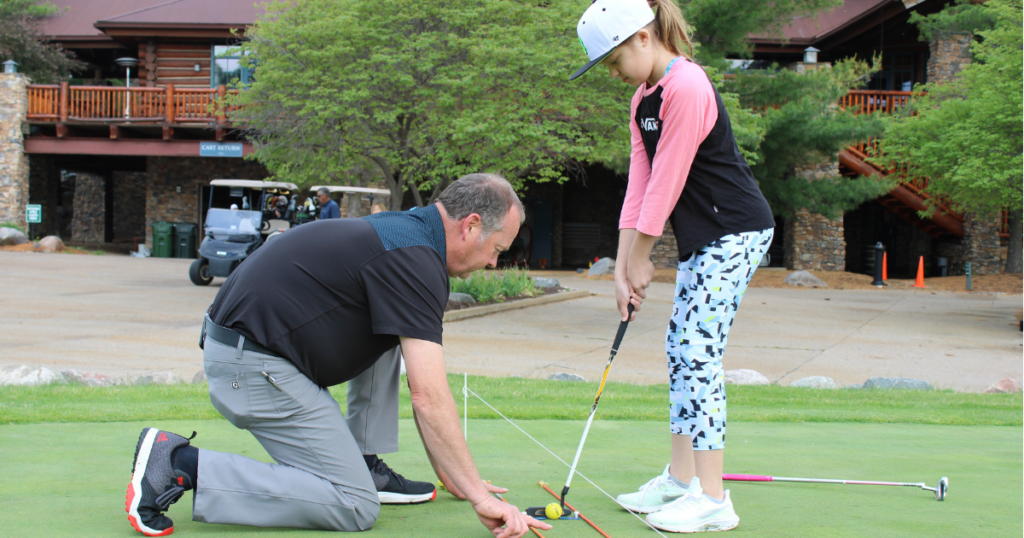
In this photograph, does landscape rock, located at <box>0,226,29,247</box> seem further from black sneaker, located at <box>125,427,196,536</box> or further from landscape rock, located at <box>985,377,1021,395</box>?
landscape rock, located at <box>985,377,1021,395</box>

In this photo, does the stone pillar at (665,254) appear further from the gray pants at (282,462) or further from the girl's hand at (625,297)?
the gray pants at (282,462)

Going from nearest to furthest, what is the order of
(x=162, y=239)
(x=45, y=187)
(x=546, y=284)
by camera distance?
(x=546, y=284) < (x=162, y=239) < (x=45, y=187)

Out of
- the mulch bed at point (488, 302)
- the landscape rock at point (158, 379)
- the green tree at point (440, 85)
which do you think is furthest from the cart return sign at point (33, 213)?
the landscape rock at point (158, 379)

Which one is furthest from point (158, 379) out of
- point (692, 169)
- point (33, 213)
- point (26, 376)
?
point (33, 213)

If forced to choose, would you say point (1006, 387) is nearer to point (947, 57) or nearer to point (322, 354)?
point (322, 354)

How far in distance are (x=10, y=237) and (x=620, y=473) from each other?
921 inches

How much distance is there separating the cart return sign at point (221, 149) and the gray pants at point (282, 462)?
20308 millimetres

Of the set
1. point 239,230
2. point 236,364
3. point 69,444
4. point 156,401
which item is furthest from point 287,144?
point 236,364

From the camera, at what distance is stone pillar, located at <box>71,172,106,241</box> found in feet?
99.7

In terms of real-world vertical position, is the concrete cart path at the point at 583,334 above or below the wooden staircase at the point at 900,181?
below

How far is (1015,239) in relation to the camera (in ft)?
68.1

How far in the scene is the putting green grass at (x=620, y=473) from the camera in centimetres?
241

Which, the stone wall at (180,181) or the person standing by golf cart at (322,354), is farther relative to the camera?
the stone wall at (180,181)

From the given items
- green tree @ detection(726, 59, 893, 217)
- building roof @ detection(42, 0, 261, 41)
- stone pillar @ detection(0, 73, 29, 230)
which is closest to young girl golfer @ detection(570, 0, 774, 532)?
green tree @ detection(726, 59, 893, 217)
